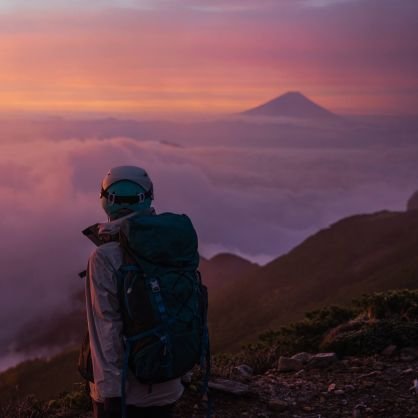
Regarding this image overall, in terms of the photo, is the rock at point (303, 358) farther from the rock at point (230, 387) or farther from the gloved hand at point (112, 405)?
the gloved hand at point (112, 405)

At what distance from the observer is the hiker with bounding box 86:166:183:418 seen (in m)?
3.16

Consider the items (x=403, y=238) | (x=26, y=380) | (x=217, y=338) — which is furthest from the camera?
(x=403, y=238)

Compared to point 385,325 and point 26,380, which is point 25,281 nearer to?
point 26,380

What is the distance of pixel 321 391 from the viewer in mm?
6574

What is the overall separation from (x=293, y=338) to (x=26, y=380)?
223ft

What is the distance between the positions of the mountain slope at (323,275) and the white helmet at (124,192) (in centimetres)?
4725

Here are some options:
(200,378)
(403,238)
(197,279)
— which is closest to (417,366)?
(200,378)

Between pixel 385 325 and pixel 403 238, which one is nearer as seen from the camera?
pixel 385 325

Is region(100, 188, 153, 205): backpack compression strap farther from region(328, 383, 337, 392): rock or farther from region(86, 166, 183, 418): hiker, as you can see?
region(328, 383, 337, 392): rock

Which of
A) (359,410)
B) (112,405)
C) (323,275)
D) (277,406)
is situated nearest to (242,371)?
(277,406)

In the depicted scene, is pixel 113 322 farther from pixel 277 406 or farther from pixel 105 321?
pixel 277 406

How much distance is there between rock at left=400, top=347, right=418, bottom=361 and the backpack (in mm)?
4774

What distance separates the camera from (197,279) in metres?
3.36

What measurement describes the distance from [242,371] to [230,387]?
2.72ft
